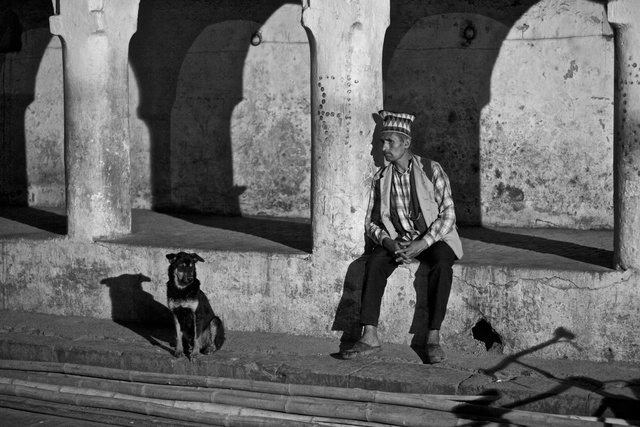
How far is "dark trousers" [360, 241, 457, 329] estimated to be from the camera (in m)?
7.75

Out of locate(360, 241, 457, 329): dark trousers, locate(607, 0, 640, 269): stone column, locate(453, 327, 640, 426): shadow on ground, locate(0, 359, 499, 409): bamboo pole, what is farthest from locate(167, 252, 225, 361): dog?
locate(607, 0, 640, 269): stone column

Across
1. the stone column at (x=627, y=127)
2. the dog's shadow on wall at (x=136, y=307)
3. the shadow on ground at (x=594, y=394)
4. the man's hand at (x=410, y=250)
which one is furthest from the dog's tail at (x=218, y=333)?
the stone column at (x=627, y=127)

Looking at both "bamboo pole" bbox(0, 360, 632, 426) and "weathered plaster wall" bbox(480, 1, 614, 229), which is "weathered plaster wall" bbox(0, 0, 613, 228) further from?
"bamboo pole" bbox(0, 360, 632, 426)

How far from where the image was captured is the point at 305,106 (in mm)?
11578

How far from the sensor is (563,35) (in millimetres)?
10430

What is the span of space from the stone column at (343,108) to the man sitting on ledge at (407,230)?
208 millimetres

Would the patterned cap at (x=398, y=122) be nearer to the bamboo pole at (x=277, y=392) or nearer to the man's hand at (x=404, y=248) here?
the man's hand at (x=404, y=248)

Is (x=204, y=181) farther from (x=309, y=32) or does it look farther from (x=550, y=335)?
(x=550, y=335)

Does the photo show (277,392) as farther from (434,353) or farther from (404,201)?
(404,201)

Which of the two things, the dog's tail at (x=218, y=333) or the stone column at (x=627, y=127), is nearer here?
the stone column at (x=627, y=127)

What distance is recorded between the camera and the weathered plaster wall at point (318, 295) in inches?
299

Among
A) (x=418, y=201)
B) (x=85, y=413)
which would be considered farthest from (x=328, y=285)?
(x=85, y=413)

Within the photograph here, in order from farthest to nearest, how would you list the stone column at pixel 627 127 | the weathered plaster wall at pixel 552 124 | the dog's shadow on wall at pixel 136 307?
1. the weathered plaster wall at pixel 552 124
2. the dog's shadow on wall at pixel 136 307
3. the stone column at pixel 627 127

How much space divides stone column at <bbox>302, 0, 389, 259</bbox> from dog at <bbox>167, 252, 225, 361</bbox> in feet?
3.49
